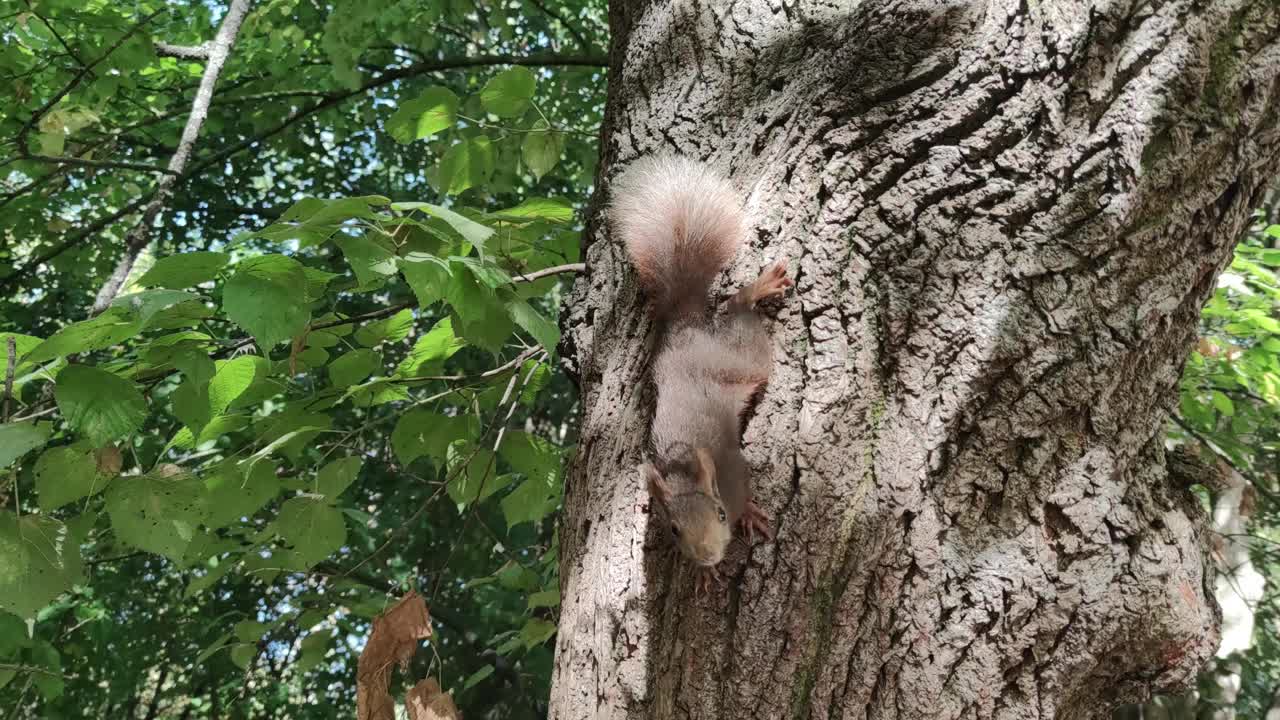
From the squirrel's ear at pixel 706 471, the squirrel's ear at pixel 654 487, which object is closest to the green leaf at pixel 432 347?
the squirrel's ear at pixel 706 471

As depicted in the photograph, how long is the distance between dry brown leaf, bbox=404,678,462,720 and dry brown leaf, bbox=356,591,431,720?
6 cm

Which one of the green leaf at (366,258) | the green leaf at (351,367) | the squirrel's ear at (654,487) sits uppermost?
the green leaf at (366,258)

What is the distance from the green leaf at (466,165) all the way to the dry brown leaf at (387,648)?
3.16 ft

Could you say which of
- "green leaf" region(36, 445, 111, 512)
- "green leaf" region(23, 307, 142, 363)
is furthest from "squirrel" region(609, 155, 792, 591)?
"green leaf" region(36, 445, 111, 512)

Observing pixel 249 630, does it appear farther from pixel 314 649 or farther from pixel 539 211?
pixel 539 211

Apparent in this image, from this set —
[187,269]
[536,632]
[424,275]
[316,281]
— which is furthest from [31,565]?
[536,632]

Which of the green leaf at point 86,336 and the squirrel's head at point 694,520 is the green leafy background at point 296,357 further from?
the squirrel's head at point 694,520

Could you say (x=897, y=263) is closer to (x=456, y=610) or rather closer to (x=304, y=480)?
(x=304, y=480)

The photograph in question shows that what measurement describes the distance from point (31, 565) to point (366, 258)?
2.07ft

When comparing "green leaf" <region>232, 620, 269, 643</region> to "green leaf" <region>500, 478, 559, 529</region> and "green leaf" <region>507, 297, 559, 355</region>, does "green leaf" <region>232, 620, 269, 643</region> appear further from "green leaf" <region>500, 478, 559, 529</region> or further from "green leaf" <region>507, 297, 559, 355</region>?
"green leaf" <region>507, 297, 559, 355</region>

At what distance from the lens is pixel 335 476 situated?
201 centimetres

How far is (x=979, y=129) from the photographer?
3.55 ft

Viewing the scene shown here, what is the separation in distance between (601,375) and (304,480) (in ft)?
4.00

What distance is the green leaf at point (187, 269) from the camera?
48.2 inches
